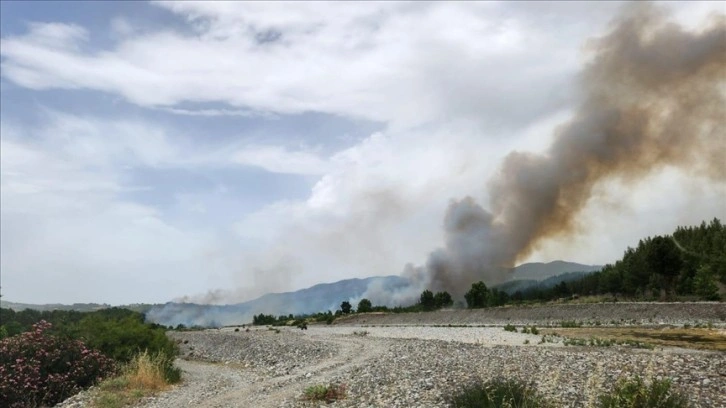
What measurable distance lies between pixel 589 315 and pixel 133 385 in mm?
46795

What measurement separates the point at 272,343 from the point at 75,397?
24339 millimetres

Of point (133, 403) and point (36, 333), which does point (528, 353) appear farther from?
point (36, 333)

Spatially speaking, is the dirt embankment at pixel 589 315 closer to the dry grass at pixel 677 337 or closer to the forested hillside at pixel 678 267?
the dry grass at pixel 677 337

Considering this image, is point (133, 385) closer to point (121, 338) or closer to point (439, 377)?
point (121, 338)

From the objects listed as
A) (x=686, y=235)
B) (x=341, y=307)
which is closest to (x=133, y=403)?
(x=686, y=235)

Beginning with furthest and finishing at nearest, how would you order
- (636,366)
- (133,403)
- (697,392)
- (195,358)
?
1. (195,358)
2. (133,403)
3. (636,366)
4. (697,392)

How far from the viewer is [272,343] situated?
47.5 meters

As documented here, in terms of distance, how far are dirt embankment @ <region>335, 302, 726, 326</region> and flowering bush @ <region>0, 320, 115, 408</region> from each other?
1620 inches

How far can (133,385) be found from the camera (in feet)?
84.8

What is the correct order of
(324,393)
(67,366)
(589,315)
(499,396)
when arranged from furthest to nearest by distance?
(589,315) → (67,366) → (324,393) → (499,396)

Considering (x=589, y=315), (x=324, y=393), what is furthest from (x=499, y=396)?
(x=589, y=315)

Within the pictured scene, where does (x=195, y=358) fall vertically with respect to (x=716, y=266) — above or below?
below

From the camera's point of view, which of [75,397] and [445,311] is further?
[445,311]

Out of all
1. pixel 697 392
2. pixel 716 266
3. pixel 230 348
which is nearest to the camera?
pixel 697 392
